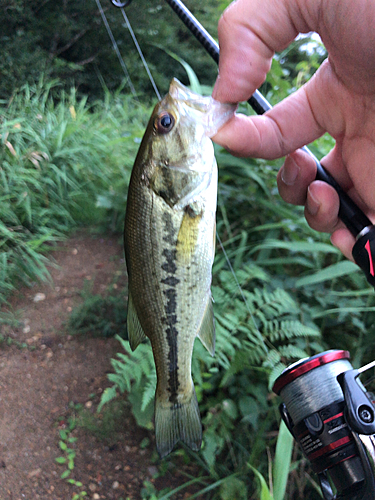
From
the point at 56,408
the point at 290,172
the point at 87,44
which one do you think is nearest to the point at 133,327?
Answer: the point at 290,172

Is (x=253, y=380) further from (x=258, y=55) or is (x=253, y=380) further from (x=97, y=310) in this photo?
(x=258, y=55)

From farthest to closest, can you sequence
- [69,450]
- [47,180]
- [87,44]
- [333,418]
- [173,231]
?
1. [87,44]
2. [47,180]
3. [69,450]
4. [333,418]
5. [173,231]

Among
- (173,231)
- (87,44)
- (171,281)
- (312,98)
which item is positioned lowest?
(87,44)

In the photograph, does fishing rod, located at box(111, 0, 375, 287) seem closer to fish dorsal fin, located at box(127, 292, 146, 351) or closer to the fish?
the fish

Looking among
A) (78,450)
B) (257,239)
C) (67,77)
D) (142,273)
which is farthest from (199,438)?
(67,77)

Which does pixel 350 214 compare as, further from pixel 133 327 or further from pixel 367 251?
pixel 133 327

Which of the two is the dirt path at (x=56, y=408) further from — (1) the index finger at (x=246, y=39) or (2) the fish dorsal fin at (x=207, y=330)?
(1) the index finger at (x=246, y=39)

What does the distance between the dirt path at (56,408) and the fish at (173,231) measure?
1.36 metres

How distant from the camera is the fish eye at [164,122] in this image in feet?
4.26

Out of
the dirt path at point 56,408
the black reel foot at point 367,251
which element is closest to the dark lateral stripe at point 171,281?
the black reel foot at point 367,251

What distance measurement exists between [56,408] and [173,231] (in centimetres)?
209

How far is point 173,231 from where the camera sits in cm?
128

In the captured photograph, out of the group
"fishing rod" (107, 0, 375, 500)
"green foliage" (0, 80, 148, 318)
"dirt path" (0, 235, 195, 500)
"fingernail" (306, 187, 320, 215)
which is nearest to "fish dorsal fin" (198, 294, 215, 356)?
"fishing rod" (107, 0, 375, 500)

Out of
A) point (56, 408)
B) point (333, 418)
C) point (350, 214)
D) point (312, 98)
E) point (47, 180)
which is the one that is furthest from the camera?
point (47, 180)
